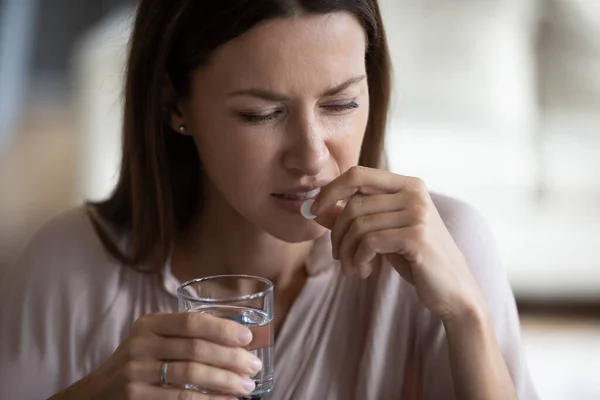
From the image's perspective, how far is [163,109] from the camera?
4.92 ft

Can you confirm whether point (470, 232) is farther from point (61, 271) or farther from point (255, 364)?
point (61, 271)

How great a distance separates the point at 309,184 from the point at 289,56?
0.21 m

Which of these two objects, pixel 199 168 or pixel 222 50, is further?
pixel 199 168

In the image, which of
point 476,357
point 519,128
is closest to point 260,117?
point 476,357

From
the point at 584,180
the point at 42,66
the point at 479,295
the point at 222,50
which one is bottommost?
the point at 479,295

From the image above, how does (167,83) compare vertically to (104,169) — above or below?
below

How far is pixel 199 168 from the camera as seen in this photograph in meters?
1.65

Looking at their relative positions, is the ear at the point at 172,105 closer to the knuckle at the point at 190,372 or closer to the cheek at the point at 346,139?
the cheek at the point at 346,139

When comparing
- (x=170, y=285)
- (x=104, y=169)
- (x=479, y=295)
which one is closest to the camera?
(x=479, y=295)

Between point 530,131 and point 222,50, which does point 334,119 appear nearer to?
point 222,50

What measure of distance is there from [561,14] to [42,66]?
235cm

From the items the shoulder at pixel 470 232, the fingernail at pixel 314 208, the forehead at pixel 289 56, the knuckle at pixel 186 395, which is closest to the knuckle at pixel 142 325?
the knuckle at pixel 186 395

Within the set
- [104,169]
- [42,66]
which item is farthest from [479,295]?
[42,66]

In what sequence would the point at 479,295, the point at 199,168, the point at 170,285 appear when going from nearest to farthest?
the point at 479,295, the point at 170,285, the point at 199,168
